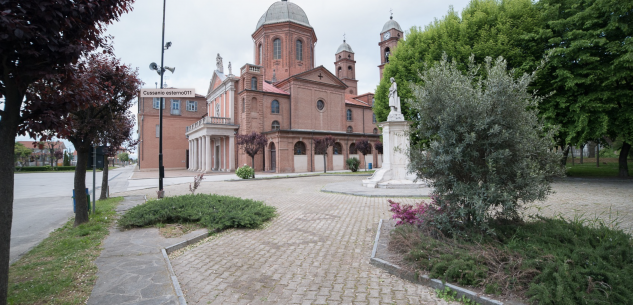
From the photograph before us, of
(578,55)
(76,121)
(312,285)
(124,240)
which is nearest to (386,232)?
(312,285)

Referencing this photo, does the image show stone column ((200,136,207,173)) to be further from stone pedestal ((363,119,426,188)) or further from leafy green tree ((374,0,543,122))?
stone pedestal ((363,119,426,188))

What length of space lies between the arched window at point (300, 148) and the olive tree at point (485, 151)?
1143 inches

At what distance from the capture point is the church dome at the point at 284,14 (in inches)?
1583

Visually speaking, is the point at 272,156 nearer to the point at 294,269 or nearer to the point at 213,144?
the point at 213,144

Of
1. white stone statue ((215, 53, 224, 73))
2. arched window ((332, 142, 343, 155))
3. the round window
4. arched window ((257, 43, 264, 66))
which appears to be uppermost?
arched window ((257, 43, 264, 66))

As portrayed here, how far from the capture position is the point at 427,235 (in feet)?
15.6

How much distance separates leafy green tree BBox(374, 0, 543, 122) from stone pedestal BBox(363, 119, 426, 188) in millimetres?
1216

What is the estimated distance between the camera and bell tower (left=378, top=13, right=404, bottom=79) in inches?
1891

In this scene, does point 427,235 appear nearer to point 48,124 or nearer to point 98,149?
point 48,124

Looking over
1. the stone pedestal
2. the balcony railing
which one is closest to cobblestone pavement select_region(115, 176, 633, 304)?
the stone pedestal

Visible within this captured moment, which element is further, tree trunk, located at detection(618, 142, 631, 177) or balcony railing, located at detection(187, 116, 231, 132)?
balcony railing, located at detection(187, 116, 231, 132)

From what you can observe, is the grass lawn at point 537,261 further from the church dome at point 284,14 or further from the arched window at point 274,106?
the church dome at point 284,14

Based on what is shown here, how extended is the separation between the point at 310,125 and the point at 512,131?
109ft

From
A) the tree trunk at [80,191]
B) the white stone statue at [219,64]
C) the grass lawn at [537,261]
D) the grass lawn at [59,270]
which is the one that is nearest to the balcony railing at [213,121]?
the white stone statue at [219,64]
